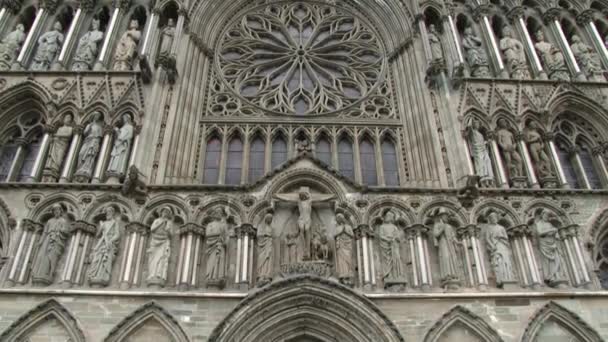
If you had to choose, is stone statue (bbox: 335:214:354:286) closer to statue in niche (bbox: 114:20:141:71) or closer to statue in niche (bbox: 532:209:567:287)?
statue in niche (bbox: 532:209:567:287)

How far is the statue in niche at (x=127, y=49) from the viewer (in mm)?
14992

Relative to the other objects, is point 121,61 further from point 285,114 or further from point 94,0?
point 285,114

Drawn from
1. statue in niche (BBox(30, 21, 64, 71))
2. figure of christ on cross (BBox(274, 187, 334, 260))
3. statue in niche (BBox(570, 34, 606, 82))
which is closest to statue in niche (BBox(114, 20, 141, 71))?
statue in niche (BBox(30, 21, 64, 71))

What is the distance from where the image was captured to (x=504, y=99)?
14.6 meters

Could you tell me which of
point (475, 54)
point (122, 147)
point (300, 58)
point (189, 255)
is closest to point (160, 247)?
point (189, 255)

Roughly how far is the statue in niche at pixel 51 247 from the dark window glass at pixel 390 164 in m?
7.50

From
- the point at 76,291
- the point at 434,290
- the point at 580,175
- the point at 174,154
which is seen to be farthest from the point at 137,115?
the point at 580,175

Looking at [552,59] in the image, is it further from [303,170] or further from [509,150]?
[303,170]

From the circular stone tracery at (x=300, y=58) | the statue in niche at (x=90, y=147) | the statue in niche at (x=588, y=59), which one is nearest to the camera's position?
the statue in niche at (x=90, y=147)

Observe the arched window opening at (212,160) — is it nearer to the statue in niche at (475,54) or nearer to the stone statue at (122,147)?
the stone statue at (122,147)

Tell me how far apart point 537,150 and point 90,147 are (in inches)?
420

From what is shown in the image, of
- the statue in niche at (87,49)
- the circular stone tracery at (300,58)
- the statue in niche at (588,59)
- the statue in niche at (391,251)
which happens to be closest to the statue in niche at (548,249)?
the statue in niche at (391,251)

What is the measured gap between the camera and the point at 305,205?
1183 centimetres

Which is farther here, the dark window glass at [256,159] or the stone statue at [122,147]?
the dark window glass at [256,159]
